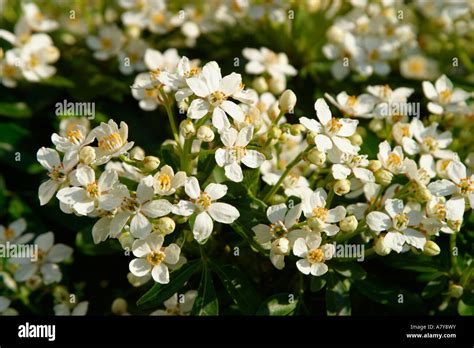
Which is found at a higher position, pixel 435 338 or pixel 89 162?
pixel 89 162

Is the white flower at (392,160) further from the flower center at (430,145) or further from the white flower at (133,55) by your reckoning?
the white flower at (133,55)

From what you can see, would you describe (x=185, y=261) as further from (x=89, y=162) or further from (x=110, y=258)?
(x=110, y=258)

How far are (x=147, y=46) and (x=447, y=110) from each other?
1413mm

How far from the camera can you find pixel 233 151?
196 centimetres

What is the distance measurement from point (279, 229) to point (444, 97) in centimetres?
101

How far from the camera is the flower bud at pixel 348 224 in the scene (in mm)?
1989

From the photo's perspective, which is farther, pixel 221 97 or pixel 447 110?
pixel 447 110

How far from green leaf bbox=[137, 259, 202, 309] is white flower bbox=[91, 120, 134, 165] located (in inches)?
16.4

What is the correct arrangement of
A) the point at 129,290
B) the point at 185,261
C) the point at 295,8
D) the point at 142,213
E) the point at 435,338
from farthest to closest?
the point at 295,8
the point at 129,290
the point at 435,338
the point at 185,261
the point at 142,213

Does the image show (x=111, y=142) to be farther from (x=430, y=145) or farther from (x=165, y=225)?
(x=430, y=145)

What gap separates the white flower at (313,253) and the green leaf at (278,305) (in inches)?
8.3

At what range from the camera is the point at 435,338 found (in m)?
2.25

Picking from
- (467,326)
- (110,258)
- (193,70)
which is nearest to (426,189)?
(467,326)

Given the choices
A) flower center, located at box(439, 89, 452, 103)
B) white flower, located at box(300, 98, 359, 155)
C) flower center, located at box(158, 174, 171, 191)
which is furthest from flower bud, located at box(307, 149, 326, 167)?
flower center, located at box(439, 89, 452, 103)
